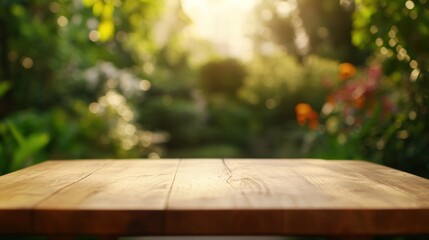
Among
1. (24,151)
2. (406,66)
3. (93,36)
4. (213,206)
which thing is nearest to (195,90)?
(93,36)

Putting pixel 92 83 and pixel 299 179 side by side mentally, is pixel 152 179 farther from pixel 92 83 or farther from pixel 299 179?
pixel 92 83

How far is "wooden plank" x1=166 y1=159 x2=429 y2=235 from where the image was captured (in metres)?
1.42

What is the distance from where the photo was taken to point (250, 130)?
43.3ft

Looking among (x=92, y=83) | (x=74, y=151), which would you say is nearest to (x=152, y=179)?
(x=74, y=151)

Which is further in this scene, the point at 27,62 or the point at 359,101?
the point at 27,62

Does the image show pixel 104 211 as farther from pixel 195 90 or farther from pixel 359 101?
pixel 195 90

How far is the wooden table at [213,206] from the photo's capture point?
4.66 ft

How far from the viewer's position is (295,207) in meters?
1.44

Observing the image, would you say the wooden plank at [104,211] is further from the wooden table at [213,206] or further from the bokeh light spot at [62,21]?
the bokeh light spot at [62,21]

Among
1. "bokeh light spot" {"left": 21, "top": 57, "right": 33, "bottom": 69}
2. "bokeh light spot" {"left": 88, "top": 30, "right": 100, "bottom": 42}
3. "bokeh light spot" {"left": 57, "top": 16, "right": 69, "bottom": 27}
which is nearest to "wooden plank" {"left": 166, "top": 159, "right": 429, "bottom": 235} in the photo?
"bokeh light spot" {"left": 57, "top": 16, "right": 69, "bottom": 27}

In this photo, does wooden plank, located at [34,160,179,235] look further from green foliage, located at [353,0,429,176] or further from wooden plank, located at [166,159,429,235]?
green foliage, located at [353,0,429,176]

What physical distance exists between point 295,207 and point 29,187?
33.9 inches

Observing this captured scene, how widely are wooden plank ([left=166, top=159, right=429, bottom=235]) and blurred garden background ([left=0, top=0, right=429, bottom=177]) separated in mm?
1735

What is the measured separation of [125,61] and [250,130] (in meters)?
3.20
